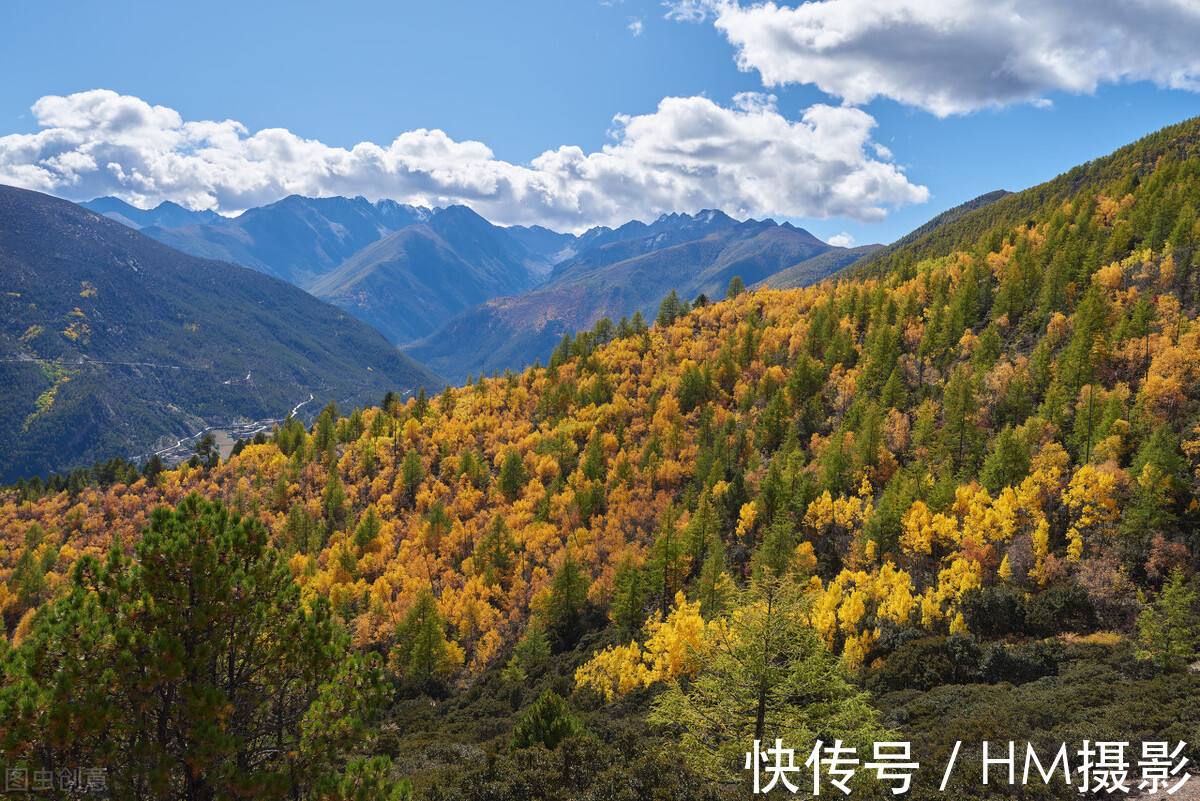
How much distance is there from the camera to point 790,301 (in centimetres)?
16412

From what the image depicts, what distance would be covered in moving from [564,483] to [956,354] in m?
74.8

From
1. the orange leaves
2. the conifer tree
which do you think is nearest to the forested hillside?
the orange leaves

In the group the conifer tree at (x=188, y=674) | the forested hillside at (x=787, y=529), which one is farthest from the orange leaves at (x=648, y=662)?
the conifer tree at (x=188, y=674)

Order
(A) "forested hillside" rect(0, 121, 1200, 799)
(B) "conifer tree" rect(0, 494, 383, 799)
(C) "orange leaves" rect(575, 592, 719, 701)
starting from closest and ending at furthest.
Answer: (B) "conifer tree" rect(0, 494, 383, 799) < (A) "forested hillside" rect(0, 121, 1200, 799) < (C) "orange leaves" rect(575, 592, 719, 701)

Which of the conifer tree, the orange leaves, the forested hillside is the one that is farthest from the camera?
the orange leaves

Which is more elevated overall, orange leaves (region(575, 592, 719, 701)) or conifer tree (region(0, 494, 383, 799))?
conifer tree (region(0, 494, 383, 799))

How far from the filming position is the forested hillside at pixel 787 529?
25.4m

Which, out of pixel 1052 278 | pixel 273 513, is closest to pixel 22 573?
pixel 273 513

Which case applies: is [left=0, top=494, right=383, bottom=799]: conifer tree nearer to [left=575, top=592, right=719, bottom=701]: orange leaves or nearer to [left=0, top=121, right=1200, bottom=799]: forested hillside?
[left=0, top=121, right=1200, bottom=799]: forested hillside

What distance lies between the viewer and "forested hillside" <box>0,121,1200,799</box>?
83.4 feet

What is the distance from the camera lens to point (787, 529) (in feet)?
231

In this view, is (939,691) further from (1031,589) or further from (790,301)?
(790,301)

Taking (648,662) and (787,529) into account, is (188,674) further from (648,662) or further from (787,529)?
(787,529)

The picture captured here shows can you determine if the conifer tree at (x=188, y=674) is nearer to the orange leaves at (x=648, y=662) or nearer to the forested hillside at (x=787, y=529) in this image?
the forested hillside at (x=787, y=529)
